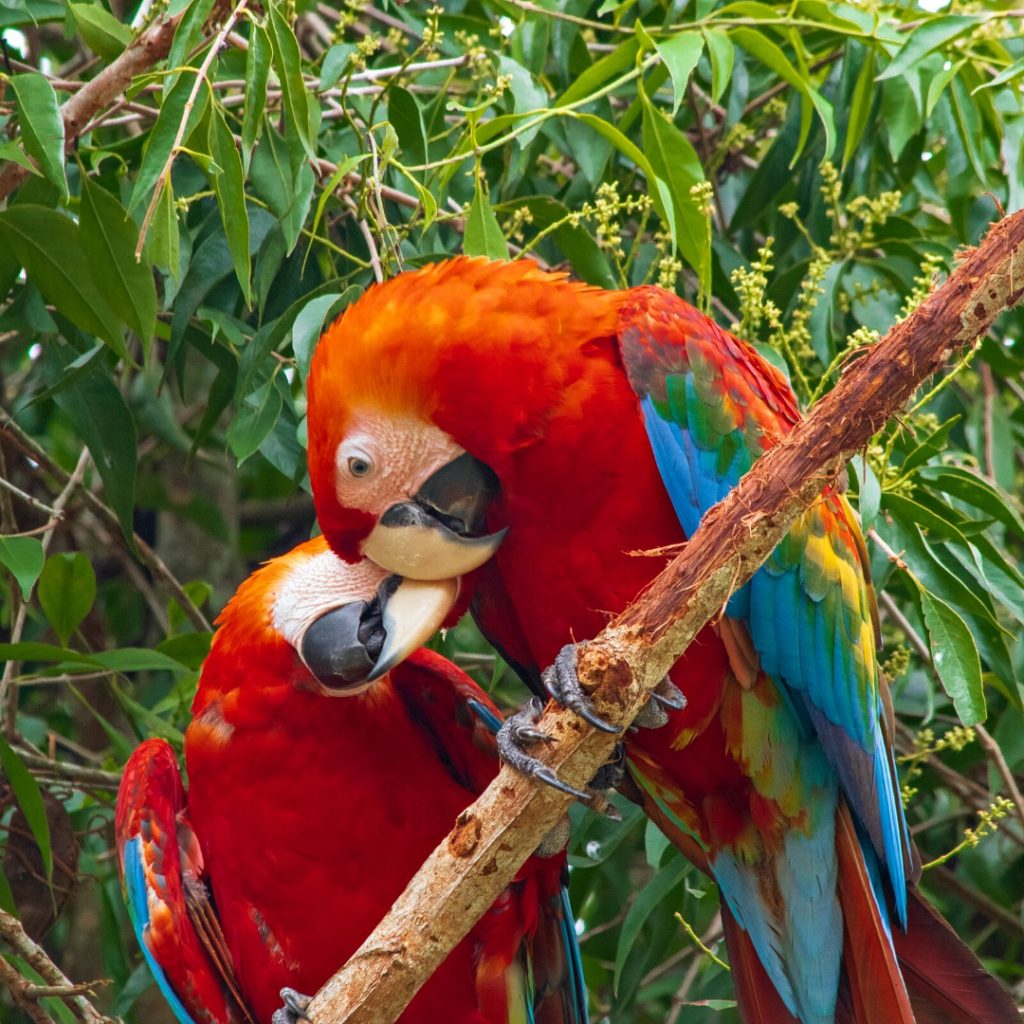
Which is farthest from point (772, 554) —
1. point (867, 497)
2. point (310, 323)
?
point (310, 323)

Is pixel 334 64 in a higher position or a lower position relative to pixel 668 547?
higher

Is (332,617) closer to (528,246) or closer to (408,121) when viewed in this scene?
(528,246)

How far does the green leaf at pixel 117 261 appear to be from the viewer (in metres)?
1.75

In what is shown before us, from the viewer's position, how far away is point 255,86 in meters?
1.58

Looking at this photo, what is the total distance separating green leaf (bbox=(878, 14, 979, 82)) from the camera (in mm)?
1859

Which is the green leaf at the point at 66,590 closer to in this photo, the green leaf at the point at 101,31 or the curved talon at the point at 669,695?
the green leaf at the point at 101,31

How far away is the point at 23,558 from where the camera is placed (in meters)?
1.78

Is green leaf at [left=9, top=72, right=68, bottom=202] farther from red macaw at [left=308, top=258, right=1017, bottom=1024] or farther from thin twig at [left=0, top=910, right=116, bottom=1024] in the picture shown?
thin twig at [left=0, top=910, right=116, bottom=1024]

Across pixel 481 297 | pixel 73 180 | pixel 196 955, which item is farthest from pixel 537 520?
pixel 73 180

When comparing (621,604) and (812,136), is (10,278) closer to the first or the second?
(621,604)

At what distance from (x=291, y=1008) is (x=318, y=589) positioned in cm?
50

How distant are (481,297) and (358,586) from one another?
1.26 feet

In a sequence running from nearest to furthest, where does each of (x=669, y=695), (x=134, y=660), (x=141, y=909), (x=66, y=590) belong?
(x=669, y=695)
(x=141, y=909)
(x=134, y=660)
(x=66, y=590)

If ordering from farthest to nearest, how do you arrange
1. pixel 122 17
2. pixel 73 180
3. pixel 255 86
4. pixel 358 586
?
pixel 122 17
pixel 73 180
pixel 358 586
pixel 255 86
